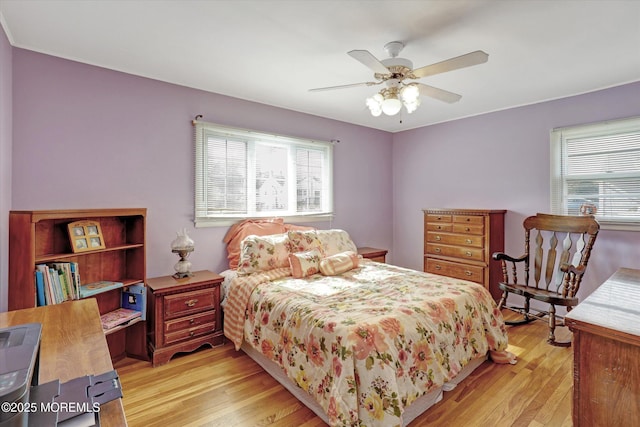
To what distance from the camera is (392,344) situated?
1761 mm

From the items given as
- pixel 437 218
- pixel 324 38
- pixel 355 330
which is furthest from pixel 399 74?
pixel 437 218

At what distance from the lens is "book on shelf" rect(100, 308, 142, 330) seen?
2368 millimetres

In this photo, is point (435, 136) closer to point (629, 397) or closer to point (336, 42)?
point (336, 42)

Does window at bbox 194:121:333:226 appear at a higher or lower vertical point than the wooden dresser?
higher

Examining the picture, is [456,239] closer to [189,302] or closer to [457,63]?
[457,63]

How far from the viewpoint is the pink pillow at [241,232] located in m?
3.31

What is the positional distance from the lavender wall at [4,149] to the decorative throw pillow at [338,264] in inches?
88.9

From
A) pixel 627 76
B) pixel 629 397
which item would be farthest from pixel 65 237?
pixel 627 76

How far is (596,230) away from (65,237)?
4.52m

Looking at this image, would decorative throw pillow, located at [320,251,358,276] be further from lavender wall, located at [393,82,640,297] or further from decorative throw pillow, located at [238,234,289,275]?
lavender wall, located at [393,82,640,297]

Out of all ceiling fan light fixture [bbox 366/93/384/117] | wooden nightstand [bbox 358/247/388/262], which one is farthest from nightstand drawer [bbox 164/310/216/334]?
ceiling fan light fixture [bbox 366/93/384/117]

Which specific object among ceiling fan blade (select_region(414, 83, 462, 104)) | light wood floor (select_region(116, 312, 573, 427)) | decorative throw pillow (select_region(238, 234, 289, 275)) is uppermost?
ceiling fan blade (select_region(414, 83, 462, 104))

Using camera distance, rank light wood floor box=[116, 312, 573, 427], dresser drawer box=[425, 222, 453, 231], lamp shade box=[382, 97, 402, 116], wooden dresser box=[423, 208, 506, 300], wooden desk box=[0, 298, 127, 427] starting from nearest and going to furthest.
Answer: wooden desk box=[0, 298, 127, 427], light wood floor box=[116, 312, 573, 427], lamp shade box=[382, 97, 402, 116], wooden dresser box=[423, 208, 506, 300], dresser drawer box=[425, 222, 453, 231]

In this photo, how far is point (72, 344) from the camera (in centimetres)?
124
